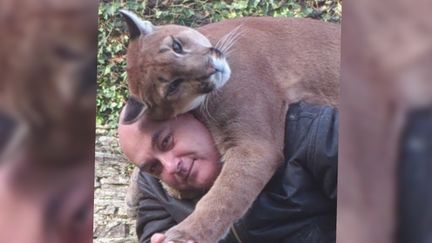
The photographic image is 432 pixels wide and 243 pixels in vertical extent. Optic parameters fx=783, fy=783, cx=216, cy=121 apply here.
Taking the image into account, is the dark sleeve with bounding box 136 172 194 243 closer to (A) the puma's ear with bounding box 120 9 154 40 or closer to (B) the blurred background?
(A) the puma's ear with bounding box 120 9 154 40

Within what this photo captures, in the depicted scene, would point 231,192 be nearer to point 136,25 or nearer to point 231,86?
point 231,86

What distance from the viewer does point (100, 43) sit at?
173cm

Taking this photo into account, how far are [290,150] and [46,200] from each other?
50cm

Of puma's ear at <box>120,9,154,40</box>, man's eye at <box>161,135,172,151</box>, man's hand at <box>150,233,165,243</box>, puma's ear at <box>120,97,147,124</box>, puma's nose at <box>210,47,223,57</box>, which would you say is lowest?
man's hand at <box>150,233,165,243</box>

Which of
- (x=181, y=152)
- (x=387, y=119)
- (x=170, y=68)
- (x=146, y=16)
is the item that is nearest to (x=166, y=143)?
(x=181, y=152)

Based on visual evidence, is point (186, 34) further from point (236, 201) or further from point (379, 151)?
point (379, 151)

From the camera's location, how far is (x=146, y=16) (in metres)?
1.71

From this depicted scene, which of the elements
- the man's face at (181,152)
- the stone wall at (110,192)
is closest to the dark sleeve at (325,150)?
the man's face at (181,152)

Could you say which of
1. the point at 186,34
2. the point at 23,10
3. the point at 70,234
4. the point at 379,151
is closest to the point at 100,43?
the point at 186,34

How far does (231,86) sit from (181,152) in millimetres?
173

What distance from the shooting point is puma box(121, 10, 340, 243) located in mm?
1585

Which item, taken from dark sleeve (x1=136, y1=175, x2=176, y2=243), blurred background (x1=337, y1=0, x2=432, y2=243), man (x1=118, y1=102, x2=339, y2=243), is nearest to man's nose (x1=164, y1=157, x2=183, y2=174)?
man (x1=118, y1=102, x2=339, y2=243)

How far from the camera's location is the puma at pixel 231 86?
5.20ft

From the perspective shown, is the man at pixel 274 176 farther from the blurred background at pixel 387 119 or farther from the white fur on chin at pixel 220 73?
the blurred background at pixel 387 119
